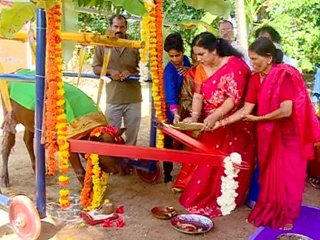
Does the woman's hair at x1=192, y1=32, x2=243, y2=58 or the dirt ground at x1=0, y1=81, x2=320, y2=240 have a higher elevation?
the woman's hair at x1=192, y1=32, x2=243, y2=58

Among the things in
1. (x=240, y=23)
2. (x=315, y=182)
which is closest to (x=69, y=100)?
(x=315, y=182)

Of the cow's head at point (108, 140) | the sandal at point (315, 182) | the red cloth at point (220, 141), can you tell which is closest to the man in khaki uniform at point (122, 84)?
the cow's head at point (108, 140)

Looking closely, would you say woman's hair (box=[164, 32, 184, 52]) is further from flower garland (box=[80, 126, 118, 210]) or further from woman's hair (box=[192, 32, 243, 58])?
flower garland (box=[80, 126, 118, 210])

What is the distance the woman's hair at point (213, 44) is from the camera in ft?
12.0

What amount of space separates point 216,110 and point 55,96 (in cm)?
132

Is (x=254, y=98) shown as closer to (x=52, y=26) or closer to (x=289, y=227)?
(x=289, y=227)

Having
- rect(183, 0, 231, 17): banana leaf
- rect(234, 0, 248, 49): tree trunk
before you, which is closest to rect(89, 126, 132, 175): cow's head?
rect(183, 0, 231, 17): banana leaf

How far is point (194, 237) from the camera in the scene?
3406 mm

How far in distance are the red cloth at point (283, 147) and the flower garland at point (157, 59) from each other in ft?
2.77

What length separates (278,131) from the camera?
353 cm

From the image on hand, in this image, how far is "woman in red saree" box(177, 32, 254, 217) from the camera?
370 centimetres

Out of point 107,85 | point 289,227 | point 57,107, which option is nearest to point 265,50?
point 289,227

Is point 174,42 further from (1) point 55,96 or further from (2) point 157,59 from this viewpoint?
(1) point 55,96

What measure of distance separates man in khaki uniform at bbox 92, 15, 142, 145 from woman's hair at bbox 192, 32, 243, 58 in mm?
1214
